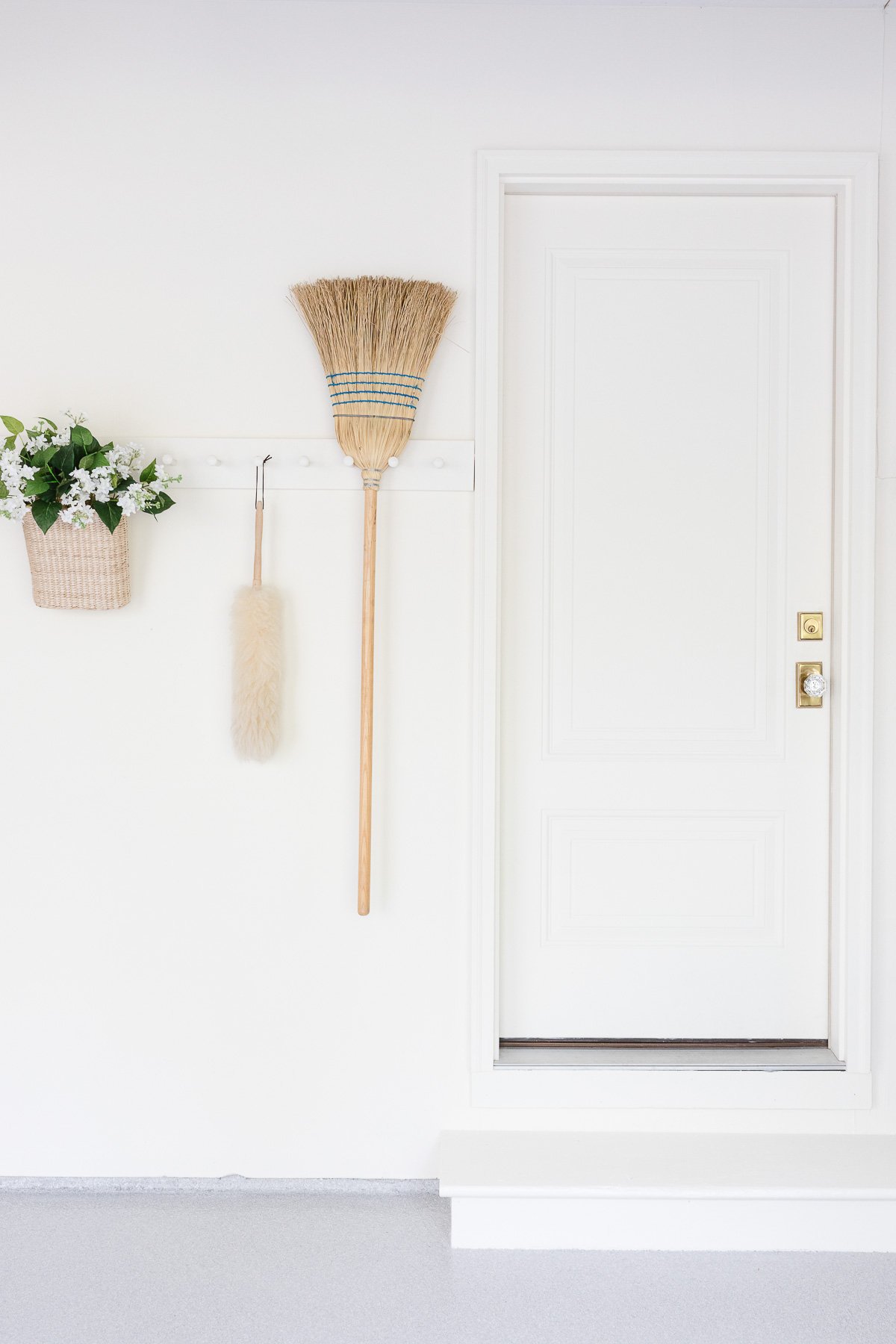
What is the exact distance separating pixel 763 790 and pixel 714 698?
0.79ft

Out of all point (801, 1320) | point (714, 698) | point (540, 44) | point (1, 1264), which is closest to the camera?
point (801, 1320)

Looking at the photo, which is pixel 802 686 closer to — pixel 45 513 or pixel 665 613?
pixel 665 613

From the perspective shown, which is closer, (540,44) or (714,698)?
(540,44)

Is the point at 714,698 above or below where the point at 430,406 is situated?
below

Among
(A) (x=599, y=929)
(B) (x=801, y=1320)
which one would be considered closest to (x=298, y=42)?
(A) (x=599, y=929)

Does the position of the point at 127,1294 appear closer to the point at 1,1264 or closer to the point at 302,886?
the point at 1,1264

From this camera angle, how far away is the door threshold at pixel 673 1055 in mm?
1983

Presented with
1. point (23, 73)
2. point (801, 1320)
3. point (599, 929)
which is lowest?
point (801, 1320)

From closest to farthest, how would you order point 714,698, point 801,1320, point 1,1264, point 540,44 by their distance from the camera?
point 801,1320, point 1,1264, point 540,44, point 714,698

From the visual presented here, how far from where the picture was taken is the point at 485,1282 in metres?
1.72

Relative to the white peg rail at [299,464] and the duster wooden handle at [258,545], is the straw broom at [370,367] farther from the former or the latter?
the duster wooden handle at [258,545]

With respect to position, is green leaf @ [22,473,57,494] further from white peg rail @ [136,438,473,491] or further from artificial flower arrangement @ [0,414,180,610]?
white peg rail @ [136,438,473,491]

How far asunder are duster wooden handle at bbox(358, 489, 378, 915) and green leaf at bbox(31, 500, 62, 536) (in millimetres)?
610

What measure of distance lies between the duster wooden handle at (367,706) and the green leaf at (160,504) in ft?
1.32
